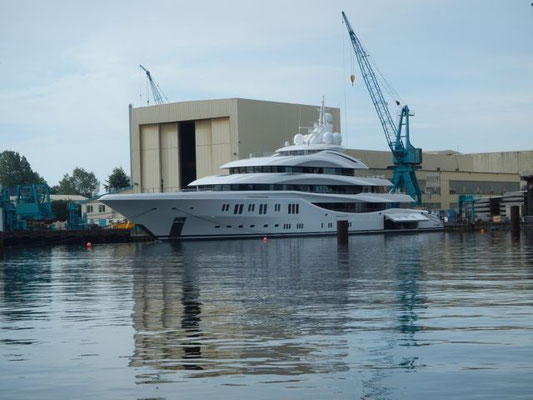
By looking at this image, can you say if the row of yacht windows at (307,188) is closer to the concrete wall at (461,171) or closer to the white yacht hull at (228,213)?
the white yacht hull at (228,213)

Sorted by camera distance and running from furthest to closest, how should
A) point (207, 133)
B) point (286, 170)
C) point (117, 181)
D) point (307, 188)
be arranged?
point (117, 181), point (207, 133), point (307, 188), point (286, 170)

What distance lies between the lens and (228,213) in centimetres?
8294

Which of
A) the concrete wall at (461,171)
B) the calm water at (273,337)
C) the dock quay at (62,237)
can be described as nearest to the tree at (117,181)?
the concrete wall at (461,171)

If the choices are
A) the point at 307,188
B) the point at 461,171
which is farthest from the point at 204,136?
the point at 461,171

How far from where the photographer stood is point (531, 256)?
148 ft

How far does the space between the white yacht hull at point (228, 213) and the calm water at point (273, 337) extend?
151ft

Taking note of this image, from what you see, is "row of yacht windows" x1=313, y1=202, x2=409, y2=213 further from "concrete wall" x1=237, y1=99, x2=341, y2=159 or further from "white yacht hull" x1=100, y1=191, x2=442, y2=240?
"concrete wall" x1=237, y1=99, x2=341, y2=159

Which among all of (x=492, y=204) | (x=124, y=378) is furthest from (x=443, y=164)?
(x=124, y=378)

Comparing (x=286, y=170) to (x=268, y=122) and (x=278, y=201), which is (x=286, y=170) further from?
(x=268, y=122)

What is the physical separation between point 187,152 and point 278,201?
29.5 metres

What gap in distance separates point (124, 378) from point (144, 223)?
68.1m

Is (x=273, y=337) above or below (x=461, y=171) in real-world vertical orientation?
below

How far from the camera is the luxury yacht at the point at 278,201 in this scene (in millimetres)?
81188

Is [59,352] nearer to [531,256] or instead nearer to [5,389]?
Answer: [5,389]
